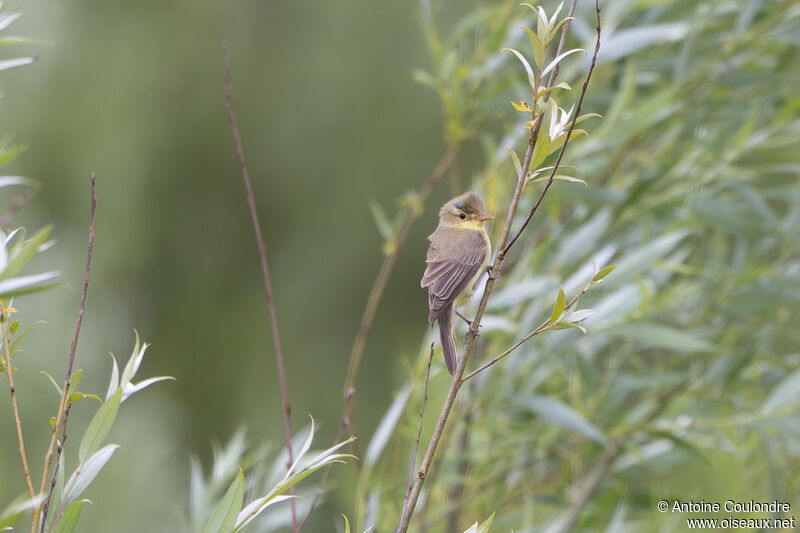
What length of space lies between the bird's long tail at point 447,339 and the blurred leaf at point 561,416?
0.42 metres

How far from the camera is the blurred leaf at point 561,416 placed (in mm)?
840

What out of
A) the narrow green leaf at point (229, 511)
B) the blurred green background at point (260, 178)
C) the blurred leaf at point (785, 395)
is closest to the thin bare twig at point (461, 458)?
the blurred leaf at point (785, 395)

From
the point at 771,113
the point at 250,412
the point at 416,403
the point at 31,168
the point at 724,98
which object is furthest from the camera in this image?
the point at 250,412

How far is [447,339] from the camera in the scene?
0.45m

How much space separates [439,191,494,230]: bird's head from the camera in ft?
1.68

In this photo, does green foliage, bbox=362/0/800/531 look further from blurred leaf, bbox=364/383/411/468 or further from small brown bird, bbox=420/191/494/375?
small brown bird, bbox=420/191/494/375

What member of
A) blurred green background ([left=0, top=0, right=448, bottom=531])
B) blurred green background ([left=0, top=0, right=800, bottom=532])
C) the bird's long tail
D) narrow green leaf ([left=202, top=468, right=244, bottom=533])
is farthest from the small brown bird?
blurred green background ([left=0, top=0, right=448, bottom=531])

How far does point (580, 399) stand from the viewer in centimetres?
105

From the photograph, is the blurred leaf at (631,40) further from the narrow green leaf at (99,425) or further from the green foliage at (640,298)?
the narrow green leaf at (99,425)

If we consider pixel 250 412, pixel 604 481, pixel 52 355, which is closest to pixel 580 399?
pixel 604 481

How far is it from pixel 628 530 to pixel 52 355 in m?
1.15

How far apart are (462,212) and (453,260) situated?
0.05 meters

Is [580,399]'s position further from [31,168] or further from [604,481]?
[31,168]

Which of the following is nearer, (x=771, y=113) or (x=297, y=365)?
(x=771, y=113)
